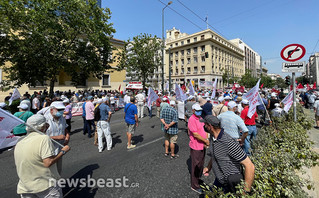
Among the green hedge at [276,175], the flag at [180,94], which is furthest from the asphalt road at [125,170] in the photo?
the flag at [180,94]

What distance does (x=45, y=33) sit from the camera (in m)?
10.4

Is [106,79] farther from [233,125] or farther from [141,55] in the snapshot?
[233,125]

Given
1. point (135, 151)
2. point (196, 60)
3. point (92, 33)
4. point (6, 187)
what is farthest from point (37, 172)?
point (196, 60)

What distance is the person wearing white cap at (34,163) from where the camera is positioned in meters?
1.76

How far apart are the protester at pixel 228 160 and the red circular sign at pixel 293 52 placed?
4403 mm

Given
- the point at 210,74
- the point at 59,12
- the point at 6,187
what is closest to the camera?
the point at 6,187

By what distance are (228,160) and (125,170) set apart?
9.14ft

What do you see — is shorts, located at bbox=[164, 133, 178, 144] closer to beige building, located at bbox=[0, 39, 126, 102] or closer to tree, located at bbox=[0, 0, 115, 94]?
tree, located at bbox=[0, 0, 115, 94]

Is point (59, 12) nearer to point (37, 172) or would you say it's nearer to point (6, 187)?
point (6, 187)

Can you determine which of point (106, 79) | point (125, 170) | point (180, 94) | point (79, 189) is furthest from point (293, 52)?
point (106, 79)

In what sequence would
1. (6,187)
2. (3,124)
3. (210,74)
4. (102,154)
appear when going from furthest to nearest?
(210,74)
(102,154)
(6,187)
(3,124)

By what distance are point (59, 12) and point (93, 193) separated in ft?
46.4

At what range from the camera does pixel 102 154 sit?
4730 millimetres

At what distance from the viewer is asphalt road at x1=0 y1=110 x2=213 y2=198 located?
9.89 feet
